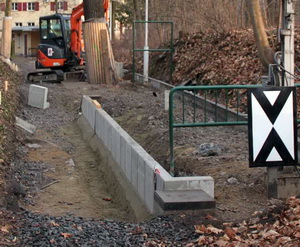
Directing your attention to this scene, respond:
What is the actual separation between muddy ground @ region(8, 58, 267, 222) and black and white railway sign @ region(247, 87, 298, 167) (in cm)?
69

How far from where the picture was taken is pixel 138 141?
46.3ft

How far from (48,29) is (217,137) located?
61.2ft

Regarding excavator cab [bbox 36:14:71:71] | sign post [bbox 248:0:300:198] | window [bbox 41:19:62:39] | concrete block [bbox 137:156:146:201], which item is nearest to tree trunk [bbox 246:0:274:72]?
sign post [bbox 248:0:300:198]

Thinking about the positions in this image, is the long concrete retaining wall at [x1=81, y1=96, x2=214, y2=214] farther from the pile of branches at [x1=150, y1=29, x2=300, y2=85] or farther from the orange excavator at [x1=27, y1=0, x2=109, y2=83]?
the orange excavator at [x1=27, y1=0, x2=109, y2=83]

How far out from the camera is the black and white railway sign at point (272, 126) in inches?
293

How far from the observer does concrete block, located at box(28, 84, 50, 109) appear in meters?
20.6

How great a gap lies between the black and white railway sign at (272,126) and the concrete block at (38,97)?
547 inches

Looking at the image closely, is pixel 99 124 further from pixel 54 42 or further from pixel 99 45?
pixel 54 42

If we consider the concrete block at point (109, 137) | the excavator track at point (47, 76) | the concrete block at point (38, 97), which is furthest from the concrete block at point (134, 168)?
the excavator track at point (47, 76)

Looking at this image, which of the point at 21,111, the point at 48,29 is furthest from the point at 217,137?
the point at 48,29

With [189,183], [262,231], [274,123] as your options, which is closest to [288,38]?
[274,123]

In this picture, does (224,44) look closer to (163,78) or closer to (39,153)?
(163,78)

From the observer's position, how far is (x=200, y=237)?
250 inches

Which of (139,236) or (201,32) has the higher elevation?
(201,32)
